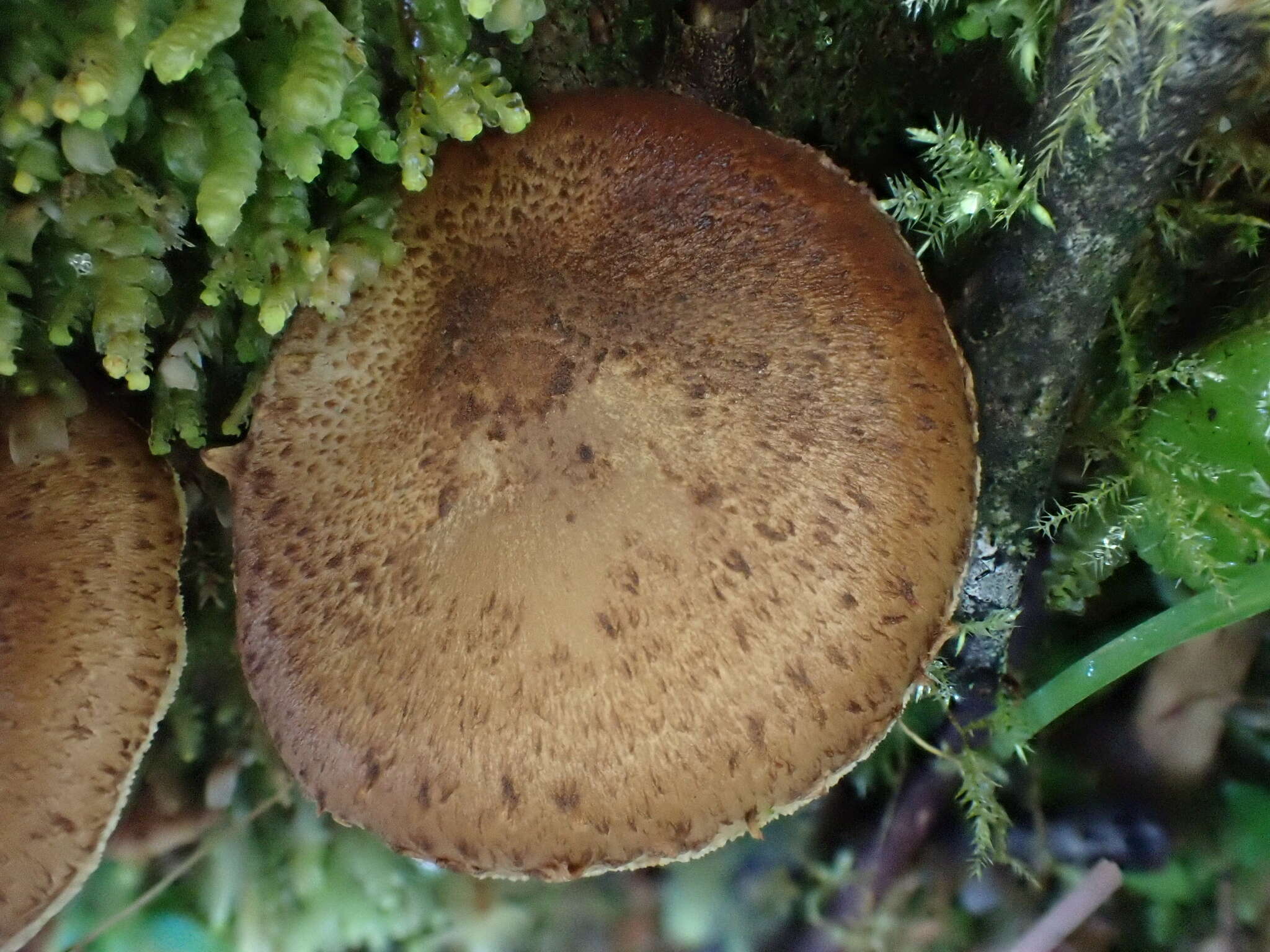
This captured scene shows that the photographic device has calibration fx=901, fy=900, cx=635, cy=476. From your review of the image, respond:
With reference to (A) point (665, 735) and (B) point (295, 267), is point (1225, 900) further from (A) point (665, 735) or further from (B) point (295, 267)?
(B) point (295, 267)

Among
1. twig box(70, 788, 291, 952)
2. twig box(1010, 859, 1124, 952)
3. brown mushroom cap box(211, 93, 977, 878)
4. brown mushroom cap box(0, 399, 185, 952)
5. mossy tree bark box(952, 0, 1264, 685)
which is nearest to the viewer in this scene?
mossy tree bark box(952, 0, 1264, 685)

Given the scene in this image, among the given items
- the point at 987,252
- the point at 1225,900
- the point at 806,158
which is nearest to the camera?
the point at 806,158

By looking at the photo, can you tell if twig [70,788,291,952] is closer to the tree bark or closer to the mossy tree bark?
the tree bark

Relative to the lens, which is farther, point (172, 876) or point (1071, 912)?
point (172, 876)

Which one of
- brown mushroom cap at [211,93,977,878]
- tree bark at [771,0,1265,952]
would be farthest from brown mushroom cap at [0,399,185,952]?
tree bark at [771,0,1265,952]

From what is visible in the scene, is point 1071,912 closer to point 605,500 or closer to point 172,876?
point 605,500

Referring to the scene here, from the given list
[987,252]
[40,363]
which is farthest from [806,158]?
[40,363]

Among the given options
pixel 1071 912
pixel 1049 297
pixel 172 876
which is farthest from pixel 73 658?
pixel 1071 912
